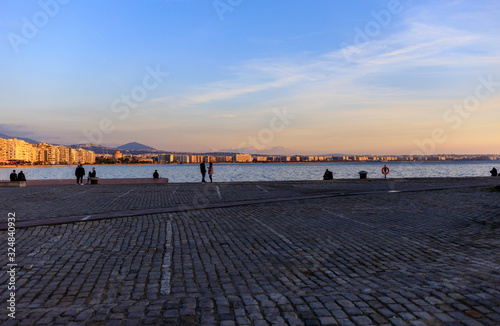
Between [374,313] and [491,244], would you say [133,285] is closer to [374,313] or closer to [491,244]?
[374,313]

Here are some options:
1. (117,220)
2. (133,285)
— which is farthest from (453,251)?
(117,220)

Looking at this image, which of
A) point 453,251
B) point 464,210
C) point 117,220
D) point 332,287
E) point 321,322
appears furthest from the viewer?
point 464,210

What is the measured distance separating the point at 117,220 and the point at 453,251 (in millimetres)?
9925

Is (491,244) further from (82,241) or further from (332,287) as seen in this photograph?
(82,241)

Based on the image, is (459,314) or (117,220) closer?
(459,314)

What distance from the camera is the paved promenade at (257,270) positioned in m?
4.62

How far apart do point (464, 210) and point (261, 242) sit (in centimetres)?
1017

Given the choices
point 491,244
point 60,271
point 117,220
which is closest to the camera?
point 60,271

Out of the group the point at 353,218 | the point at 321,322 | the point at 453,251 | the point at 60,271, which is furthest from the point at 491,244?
the point at 60,271

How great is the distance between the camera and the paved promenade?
15.1ft

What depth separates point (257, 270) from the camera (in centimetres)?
670

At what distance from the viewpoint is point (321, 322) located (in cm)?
436

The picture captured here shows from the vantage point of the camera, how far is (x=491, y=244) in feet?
29.5

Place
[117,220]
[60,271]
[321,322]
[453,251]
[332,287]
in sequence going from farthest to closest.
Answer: [117,220]
[453,251]
[60,271]
[332,287]
[321,322]
